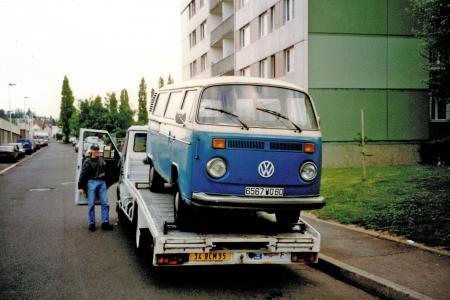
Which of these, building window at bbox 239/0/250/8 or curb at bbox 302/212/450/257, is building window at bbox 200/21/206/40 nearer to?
building window at bbox 239/0/250/8

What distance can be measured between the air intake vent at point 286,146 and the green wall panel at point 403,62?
69.3 ft

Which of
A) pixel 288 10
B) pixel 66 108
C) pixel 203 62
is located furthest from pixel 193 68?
pixel 66 108

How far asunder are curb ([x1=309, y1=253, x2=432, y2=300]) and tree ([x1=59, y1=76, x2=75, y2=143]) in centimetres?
11601

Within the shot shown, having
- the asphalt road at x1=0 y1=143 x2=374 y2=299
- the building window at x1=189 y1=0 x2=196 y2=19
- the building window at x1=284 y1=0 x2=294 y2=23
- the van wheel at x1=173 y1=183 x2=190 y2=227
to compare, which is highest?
the building window at x1=189 y1=0 x2=196 y2=19

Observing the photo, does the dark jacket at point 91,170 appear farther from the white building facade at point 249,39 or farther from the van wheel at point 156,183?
the white building facade at point 249,39

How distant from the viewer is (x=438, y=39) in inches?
774

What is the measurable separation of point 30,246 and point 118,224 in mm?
2716

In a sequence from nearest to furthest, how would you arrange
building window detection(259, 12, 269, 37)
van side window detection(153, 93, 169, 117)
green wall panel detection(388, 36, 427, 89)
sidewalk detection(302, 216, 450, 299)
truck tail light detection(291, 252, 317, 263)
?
sidewalk detection(302, 216, 450, 299) < truck tail light detection(291, 252, 317, 263) < van side window detection(153, 93, 169, 117) < green wall panel detection(388, 36, 427, 89) < building window detection(259, 12, 269, 37)

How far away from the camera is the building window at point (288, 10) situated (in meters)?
27.1

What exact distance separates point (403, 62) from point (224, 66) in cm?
1519

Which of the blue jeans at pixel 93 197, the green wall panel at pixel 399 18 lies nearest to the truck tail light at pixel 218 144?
the blue jeans at pixel 93 197

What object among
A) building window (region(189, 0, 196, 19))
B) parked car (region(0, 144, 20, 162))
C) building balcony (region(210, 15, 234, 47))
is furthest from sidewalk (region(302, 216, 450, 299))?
building window (region(189, 0, 196, 19))

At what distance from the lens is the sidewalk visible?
638 centimetres

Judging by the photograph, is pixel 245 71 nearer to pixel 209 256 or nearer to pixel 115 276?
pixel 115 276
